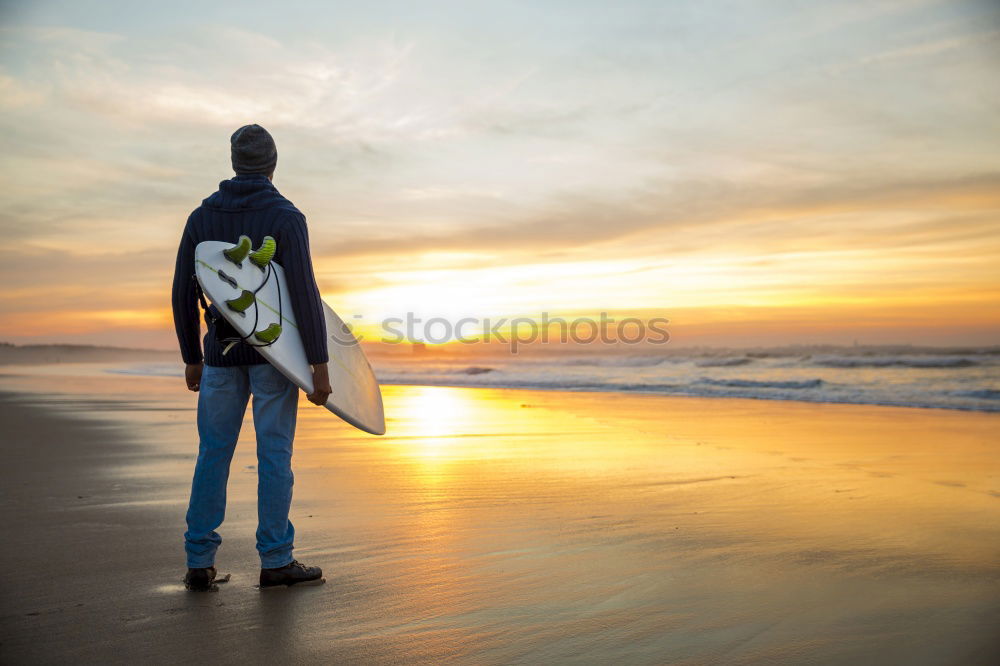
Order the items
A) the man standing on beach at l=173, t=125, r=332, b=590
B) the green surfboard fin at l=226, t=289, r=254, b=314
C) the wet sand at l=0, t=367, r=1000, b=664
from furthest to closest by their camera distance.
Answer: the man standing on beach at l=173, t=125, r=332, b=590 < the green surfboard fin at l=226, t=289, r=254, b=314 < the wet sand at l=0, t=367, r=1000, b=664

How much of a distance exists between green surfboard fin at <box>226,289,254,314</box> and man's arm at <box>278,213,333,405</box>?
0.52 feet

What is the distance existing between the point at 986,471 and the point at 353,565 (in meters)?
4.63

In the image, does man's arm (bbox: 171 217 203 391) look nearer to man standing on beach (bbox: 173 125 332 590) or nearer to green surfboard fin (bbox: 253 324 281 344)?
man standing on beach (bbox: 173 125 332 590)

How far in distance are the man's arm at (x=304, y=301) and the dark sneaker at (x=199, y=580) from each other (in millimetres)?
711

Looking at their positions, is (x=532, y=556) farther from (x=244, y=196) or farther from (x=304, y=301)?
(x=244, y=196)

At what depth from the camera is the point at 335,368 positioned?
3.09 m

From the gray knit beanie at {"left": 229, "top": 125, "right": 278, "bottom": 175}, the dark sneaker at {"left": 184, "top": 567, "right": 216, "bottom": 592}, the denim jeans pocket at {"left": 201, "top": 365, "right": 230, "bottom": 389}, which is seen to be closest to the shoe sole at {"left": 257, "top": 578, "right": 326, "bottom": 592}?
the dark sneaker at {"left": 184, "top": 567, "right": 216, "bottom": 592}

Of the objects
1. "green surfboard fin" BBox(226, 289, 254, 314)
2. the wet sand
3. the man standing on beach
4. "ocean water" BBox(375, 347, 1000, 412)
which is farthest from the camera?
"ocean water" BBox(375, 347, 1000, 412)

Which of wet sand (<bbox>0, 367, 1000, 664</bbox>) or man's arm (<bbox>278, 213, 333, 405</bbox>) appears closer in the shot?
wet sand (<bbox>0, 367, 1000, 664</bbox>)

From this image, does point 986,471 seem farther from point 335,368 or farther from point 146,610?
point 146,610

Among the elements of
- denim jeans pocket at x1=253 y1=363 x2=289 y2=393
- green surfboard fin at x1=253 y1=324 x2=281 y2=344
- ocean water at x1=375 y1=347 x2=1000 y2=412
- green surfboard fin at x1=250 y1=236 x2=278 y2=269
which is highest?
green surfboard fin at x1=250 y1=236 x2=278 y2=269

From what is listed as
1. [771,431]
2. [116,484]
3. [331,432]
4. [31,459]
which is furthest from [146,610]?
[771,431]

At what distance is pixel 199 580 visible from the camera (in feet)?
8.61

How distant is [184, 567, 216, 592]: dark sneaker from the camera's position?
2.62 m
